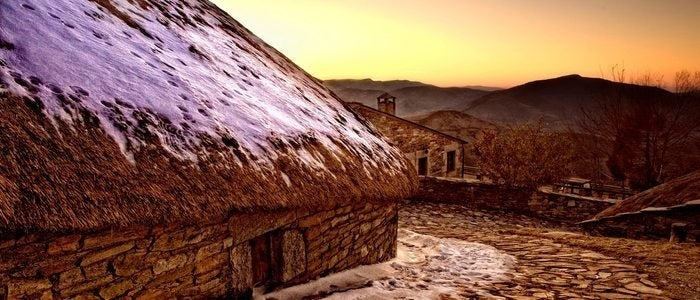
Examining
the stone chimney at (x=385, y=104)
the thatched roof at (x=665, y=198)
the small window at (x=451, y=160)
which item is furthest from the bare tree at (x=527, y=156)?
the thatched roof at (x=665, y=198)

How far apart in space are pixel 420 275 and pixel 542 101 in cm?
8709

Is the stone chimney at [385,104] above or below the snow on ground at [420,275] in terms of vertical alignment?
above

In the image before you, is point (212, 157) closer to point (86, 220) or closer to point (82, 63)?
point (86, 220)

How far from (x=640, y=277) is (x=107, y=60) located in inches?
220

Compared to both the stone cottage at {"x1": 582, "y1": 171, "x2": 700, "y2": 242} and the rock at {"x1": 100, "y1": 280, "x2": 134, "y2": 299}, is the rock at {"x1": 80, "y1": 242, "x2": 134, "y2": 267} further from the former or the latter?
the stone cottage at {"x1": 582, "y1": 171, "x2": 700, "y2": 242}

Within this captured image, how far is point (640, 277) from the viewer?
4.25 m

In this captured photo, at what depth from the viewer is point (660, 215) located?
6.65 m

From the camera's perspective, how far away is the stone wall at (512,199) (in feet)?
34.9

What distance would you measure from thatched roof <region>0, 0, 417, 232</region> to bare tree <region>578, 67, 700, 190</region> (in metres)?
18.8

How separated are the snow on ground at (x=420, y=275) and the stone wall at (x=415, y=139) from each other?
10.3 m

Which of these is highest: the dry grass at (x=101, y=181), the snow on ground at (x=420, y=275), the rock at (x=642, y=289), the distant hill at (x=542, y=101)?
the distant hill at (x=542, y=101)

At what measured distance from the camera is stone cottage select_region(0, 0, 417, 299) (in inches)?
83.4

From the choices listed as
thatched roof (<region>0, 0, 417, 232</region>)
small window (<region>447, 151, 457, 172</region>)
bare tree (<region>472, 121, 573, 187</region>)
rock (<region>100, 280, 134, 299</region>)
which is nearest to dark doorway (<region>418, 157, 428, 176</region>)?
small window (<region>447, 151, 457, 172</region>)

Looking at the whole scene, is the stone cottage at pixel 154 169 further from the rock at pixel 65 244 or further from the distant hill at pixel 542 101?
the distant hill at pixel 542 101
